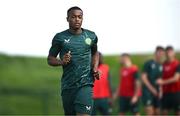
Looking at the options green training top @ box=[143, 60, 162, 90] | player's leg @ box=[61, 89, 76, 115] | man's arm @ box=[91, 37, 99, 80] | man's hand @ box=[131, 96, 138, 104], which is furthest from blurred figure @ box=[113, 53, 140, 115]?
player's leg @ box=[61, 89, 76, 115]

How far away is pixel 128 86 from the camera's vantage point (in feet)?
64.8

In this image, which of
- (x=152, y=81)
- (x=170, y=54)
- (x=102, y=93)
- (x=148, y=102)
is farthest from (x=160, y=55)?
(x=102, y=93)

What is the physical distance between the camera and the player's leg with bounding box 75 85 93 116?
10797mm

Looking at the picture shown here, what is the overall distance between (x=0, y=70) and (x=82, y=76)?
16557 millimetres

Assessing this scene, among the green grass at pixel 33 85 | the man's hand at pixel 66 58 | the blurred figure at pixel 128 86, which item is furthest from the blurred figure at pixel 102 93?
the green grass at pixel 33 85

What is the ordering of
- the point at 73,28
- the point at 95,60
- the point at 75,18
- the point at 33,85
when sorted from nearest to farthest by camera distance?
the point at 75,18 → the point at 73,28 → the point at 95,60 → the point at 33,85

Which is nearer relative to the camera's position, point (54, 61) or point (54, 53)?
point (54, 61)

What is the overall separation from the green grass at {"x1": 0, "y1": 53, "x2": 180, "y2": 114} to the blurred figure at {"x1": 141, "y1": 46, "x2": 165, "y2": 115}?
608 cm

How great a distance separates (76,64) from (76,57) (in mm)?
97

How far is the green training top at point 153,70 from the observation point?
63.4ft

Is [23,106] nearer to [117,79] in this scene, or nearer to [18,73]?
[18,73]

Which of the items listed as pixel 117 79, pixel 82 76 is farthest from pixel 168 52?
pixel 82 76

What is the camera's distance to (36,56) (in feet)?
87.8

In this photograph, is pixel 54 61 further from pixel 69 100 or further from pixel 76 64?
pixel 69 100
